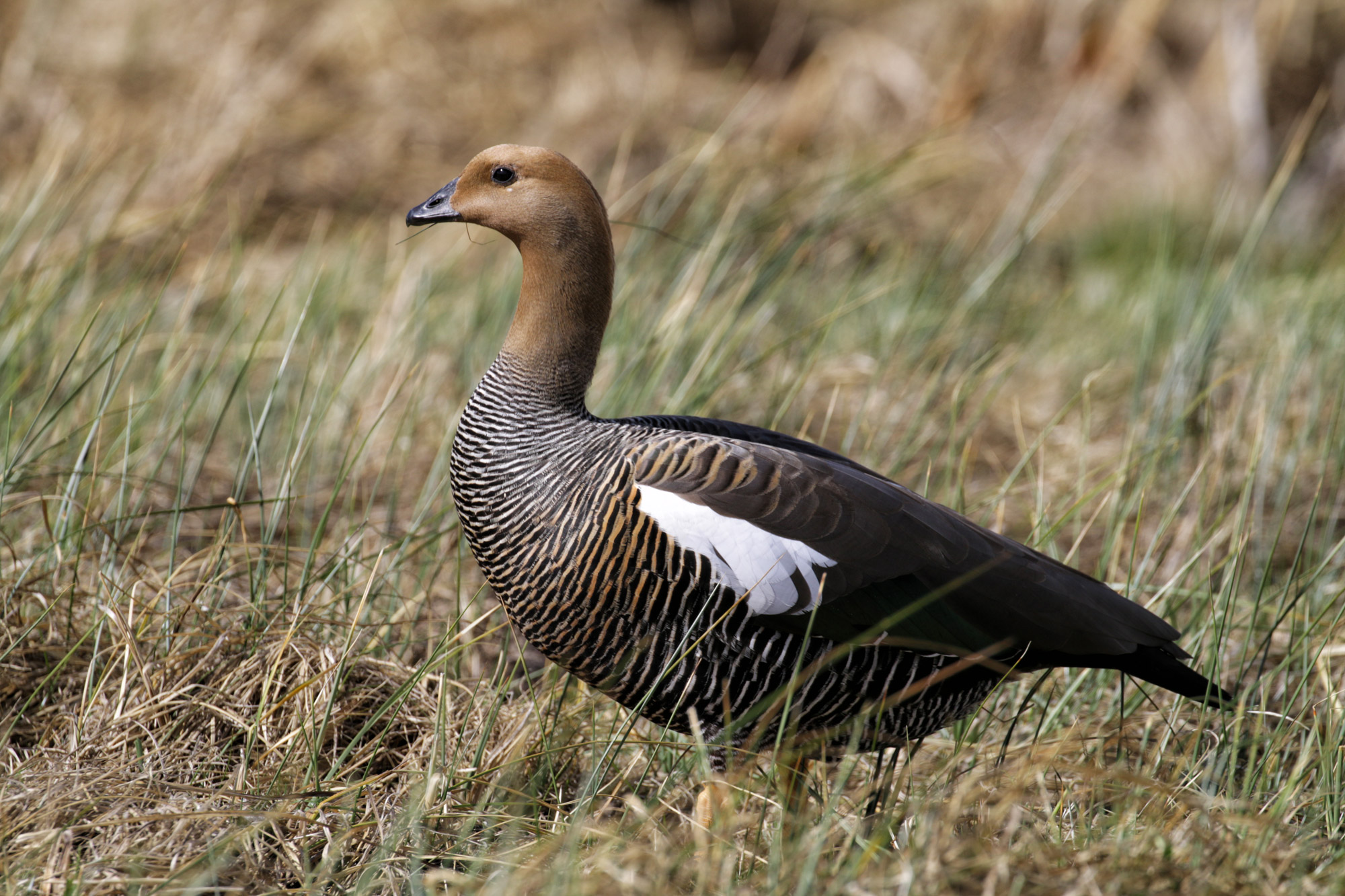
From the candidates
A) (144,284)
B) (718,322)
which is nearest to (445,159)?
(144,284)

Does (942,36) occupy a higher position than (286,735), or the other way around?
(942,36)

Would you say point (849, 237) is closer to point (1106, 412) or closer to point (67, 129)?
point (1106, 412)

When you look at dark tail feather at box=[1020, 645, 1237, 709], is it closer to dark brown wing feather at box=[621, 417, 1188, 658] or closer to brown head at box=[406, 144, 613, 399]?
dark brown wing feather at box=[621, 417, 1188, 658]

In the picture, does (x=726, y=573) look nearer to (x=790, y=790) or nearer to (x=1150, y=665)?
(x=790, y=790)

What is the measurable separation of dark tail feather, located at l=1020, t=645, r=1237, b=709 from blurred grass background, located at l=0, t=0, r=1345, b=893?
0.06 m

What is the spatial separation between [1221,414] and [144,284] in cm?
360

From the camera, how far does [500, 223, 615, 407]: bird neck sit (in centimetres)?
263

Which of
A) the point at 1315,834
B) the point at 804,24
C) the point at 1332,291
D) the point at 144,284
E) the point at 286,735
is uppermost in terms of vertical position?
the point at 804,24

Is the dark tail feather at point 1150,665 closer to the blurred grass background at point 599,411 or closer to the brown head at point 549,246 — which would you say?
the blurred grass background at point 599,411

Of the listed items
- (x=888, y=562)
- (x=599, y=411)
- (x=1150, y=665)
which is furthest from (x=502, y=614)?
(x=1150, y=665)

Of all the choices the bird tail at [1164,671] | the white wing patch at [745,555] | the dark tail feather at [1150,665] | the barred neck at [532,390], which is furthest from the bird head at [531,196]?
the bird tail at [1164,671]

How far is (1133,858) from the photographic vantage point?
181 cm

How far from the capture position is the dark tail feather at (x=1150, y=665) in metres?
2.50

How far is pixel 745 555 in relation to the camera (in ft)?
7.78
